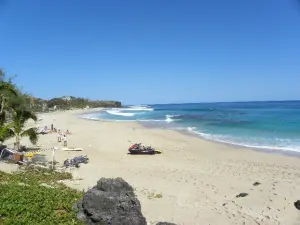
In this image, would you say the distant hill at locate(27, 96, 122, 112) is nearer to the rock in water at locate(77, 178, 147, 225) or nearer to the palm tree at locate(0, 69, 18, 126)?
the palm tree at locate(0, 69, 18, 126)

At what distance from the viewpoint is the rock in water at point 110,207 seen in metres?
7.29

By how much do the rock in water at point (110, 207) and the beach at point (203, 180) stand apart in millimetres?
2001

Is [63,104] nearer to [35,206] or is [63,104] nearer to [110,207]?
[35,206]

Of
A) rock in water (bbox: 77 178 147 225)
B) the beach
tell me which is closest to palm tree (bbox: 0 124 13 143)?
the beach

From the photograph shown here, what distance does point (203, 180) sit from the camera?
47.1 feet

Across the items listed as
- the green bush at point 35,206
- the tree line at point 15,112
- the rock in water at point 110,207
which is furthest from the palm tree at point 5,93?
the rock in water at point 110,207


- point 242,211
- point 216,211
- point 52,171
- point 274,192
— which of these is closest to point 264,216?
point 242,211

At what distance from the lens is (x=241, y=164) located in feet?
60.1

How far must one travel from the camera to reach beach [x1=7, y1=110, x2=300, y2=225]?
1008 cm

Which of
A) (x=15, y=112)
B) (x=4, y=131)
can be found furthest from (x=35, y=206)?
(x=15, y=112)

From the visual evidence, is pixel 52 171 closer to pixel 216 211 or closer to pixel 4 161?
pixel 4 161

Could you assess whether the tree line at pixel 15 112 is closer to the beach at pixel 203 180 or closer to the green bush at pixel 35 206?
the beach at pixel 203 180

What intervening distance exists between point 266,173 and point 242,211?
251 inches

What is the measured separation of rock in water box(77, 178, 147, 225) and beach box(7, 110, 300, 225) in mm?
2001
